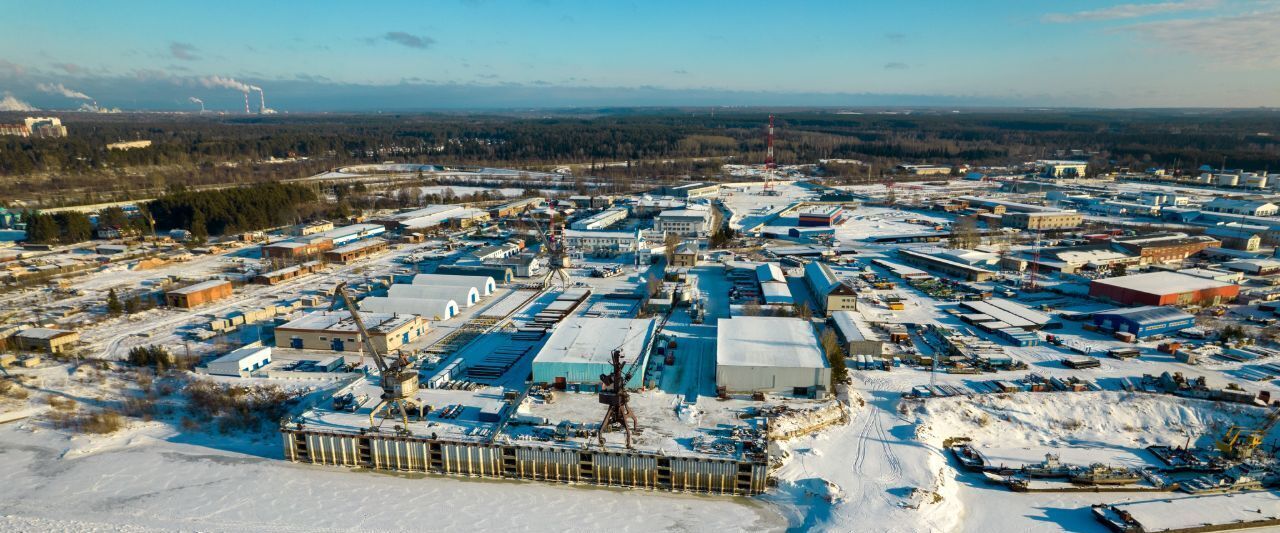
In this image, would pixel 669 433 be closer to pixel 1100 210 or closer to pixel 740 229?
pixel 740 229

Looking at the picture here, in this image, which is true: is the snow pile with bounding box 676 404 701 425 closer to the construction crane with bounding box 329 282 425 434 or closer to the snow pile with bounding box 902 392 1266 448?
the snow pile with bounding box 902 392 1266 448

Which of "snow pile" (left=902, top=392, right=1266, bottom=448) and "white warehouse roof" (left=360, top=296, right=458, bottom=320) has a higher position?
"white warehouse roof" (left=360, top=296, right=458, bottom=320)

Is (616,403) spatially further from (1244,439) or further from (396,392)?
(1244,439)

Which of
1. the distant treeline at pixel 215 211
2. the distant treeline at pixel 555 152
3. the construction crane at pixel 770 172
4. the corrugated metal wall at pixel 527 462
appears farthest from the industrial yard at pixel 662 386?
the distant treeline at pixel 555 152

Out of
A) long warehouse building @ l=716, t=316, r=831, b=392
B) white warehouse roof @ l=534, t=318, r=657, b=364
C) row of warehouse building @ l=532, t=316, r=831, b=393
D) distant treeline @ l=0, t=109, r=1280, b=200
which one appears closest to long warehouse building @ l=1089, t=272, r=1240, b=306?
row of warehouse building @ l=532, t=316, r=831, b=393

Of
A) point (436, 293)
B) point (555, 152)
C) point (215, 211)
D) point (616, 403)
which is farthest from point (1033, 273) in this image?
point (555, 152)

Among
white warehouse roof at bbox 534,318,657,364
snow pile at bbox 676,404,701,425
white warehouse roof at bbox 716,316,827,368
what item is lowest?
snow pile at bbox 676,404,701,425

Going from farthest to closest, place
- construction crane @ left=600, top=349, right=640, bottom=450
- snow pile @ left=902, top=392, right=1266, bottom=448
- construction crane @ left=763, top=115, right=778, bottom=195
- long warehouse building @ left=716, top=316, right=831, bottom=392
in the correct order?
construction crane @ left=763, top=115, right=778, bottom=195 < long warehouse building @ left=716, top=316, right=831, bottom=392 < snow pile @ left=902, top=392, right=1266, bottom=448 < construction crane @ left=600, top=349, right=640, bottom=450

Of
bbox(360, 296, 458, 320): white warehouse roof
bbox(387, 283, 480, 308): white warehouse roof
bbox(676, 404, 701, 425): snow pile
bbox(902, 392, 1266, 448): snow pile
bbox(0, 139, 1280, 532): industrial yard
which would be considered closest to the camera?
bbox(0, 139, 1280, 532): industrial yard
